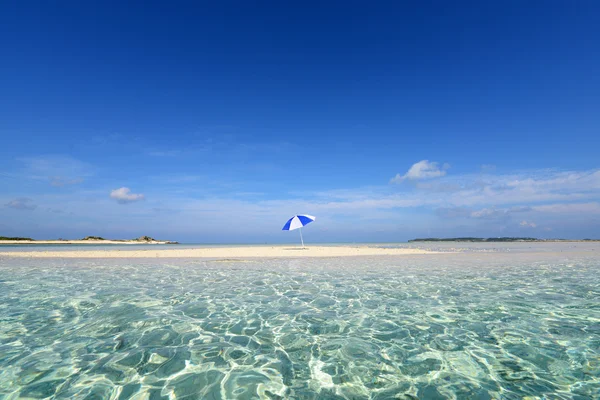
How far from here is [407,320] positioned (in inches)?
305

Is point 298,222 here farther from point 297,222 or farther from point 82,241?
point 82,241

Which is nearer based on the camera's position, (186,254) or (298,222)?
(186,254)

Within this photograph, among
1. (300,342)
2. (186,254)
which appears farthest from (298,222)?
(300,342)

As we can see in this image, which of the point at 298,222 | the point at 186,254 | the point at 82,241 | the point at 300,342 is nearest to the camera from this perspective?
the point at 300,342

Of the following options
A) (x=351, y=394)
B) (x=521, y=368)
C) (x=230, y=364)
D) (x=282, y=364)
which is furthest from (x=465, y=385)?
(x=230, y=364)

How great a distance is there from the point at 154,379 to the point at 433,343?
5.45m

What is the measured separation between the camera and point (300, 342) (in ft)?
20.9

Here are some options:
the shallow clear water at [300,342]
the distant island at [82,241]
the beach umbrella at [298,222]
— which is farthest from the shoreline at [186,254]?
the distant island at [82,241]

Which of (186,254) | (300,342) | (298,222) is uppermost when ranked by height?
(298,222)

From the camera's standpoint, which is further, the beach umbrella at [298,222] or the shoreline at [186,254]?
the beach umbrella at [298,222]

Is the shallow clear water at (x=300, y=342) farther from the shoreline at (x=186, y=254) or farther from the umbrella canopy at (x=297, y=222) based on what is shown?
the umbrella canopy at (x=297, y=222)

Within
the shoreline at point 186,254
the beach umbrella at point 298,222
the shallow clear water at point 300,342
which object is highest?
the beach umbrella at point 298,222

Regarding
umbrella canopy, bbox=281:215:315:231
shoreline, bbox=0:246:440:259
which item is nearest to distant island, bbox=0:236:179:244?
shoreline, bbox=0:246:440:259

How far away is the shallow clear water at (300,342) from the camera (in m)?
4.54
